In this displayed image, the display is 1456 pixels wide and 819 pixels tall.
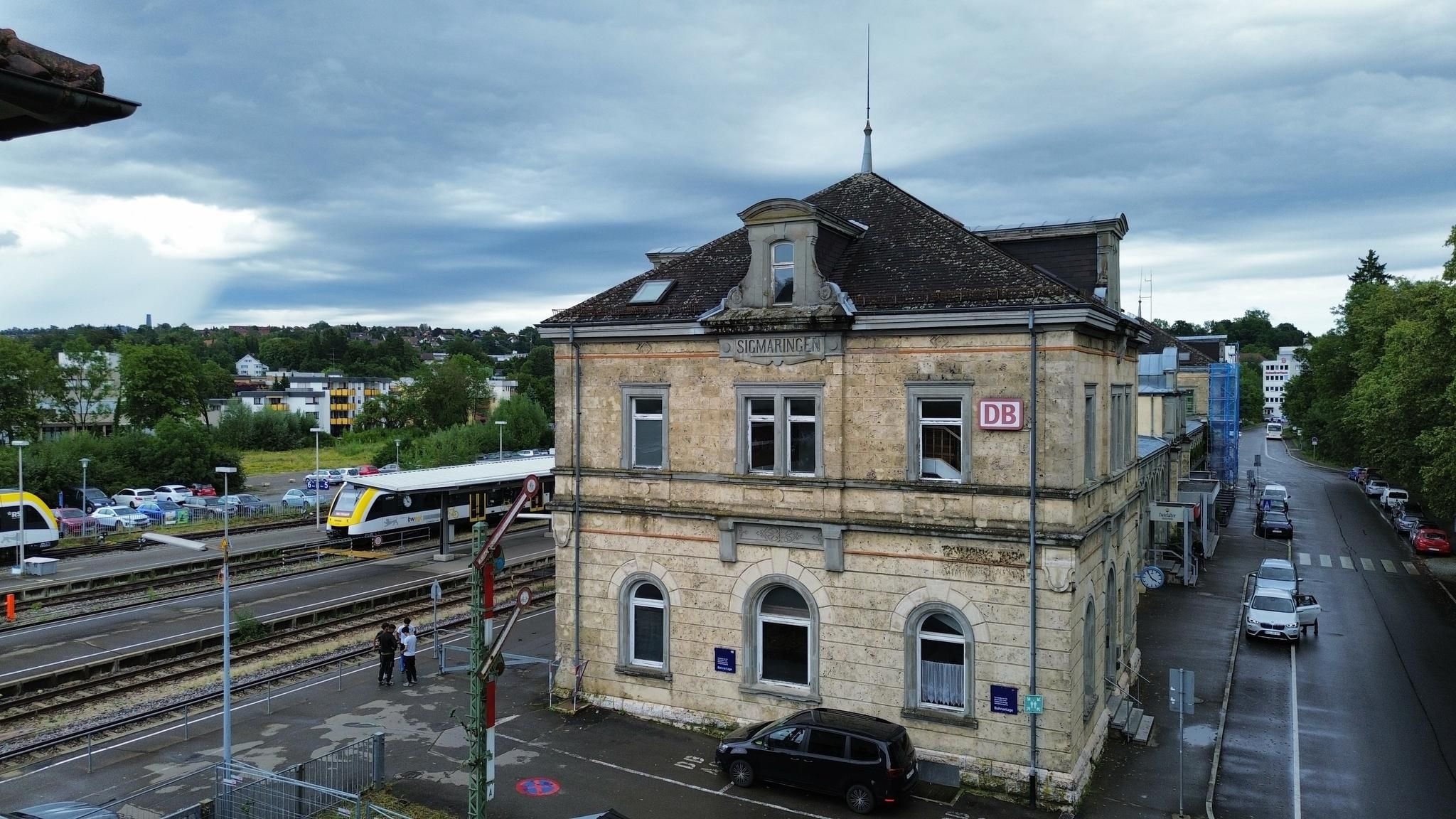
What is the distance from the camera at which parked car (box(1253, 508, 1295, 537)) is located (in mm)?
50844

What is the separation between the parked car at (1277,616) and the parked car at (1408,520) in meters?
25.2

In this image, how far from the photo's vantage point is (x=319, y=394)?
453 feet

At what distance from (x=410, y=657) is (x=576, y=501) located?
600 centimetres

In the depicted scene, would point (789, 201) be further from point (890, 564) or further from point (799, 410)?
point (890, 564)

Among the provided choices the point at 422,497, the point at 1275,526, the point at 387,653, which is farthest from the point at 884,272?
the point at 1275,526

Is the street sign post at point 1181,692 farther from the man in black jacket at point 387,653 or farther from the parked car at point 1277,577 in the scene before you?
the parked car at point 1277,577

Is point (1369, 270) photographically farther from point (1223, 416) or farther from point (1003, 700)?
point (1003, 700)

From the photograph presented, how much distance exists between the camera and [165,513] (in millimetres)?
57344

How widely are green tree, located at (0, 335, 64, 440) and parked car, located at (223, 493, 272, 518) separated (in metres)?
24.7

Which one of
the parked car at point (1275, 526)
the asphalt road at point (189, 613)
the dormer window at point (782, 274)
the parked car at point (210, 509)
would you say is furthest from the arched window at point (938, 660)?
the parked car at point (210, 509)

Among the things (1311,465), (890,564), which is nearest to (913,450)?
(890,564)

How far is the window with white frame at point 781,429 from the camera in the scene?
1940 centimetres

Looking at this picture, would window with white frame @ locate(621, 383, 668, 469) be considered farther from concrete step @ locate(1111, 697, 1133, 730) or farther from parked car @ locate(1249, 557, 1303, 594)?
parked car @ locate(1249, 557, 1303, 594)

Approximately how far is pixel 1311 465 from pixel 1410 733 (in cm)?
9486
